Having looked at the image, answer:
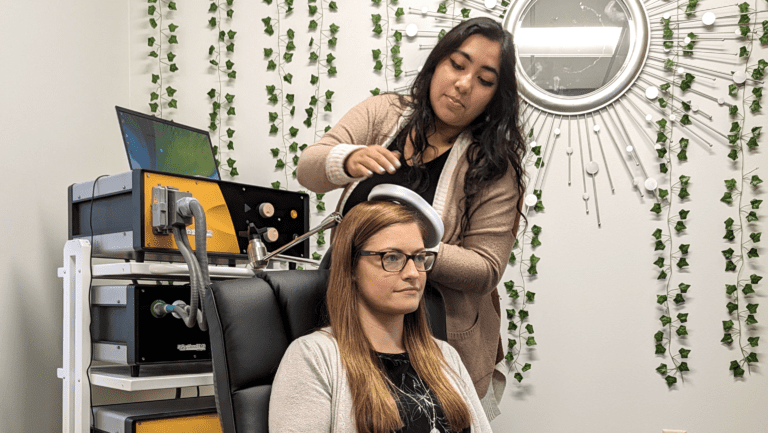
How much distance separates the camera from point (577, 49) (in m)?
2.44

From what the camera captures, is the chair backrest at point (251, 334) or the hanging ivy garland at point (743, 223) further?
the hanging ivy garland at point (743, 223)

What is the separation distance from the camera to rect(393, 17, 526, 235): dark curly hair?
4.54 ft

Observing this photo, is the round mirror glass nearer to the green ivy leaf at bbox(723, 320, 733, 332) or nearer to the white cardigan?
the green ivy leaf at bbox(723, 320, 733, 332)

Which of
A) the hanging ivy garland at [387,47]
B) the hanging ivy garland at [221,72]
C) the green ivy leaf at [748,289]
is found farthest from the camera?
the hanging ivy garland at [221,72]

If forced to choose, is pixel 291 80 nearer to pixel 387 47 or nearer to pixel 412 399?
pixel 387 47

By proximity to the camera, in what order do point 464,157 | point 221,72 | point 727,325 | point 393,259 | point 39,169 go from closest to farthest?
point 393,259, point 464,157, point 39,169, point 727,325, point 221,72

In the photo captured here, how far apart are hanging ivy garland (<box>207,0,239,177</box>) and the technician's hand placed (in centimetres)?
156

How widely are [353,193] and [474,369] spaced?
0.48 m

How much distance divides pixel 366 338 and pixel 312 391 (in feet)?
0.57

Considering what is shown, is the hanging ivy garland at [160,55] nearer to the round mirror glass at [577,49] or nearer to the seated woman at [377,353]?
the round mirror glass at [577,49]

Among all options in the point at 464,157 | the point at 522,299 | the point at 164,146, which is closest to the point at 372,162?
the point at 464,157

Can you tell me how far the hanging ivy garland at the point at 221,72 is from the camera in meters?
2.68

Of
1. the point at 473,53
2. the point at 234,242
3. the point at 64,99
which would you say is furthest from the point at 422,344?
the point at 64,99

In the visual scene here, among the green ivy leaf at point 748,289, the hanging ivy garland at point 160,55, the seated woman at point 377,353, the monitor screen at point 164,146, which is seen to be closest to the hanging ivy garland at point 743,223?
the green ivy leaf at point 748,289
